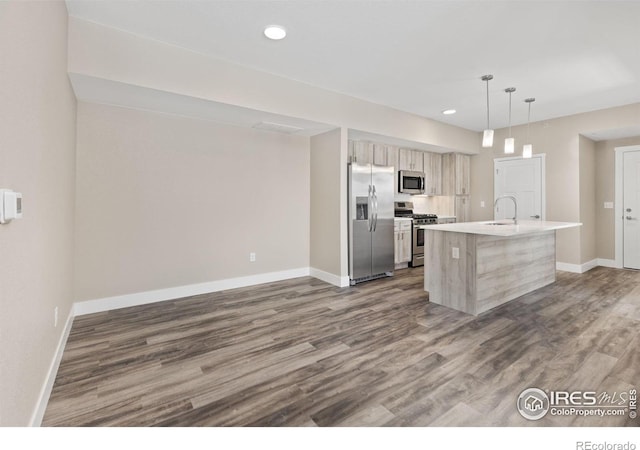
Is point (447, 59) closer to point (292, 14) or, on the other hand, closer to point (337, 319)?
point (292, 14)

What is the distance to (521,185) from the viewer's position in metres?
5.94

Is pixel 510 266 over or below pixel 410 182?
below

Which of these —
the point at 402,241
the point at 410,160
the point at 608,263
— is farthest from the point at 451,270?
the point at 608,263

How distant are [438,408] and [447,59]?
3354 millimetres

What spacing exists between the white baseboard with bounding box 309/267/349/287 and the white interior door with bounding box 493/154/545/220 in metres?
3.47

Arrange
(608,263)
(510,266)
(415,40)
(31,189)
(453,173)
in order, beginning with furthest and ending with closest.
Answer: (453,173) < (608,263) < (510,266) < (415,40) < (31,189)

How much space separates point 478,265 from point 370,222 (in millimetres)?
1838

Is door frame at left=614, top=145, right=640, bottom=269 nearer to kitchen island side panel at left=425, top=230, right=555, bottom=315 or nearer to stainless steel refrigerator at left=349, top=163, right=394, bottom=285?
kitchen island side panel at left=425, top=230, right=555, bottom=315

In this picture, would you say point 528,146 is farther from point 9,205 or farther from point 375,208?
point 9,205

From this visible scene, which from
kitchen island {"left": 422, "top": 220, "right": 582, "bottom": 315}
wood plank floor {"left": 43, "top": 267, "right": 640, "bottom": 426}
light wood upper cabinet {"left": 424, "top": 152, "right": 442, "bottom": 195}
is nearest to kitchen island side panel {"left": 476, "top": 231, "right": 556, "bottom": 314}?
kitchen island {"left": 422, "top": 220, "right": 582, "bottom": 315}

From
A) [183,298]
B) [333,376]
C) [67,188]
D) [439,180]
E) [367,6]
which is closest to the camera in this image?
[333,376]

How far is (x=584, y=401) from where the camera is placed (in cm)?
187
